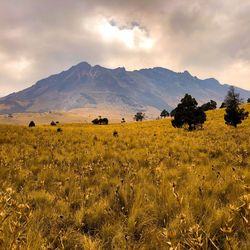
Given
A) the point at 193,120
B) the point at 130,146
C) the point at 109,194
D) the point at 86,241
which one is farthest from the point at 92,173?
the point at 193,120

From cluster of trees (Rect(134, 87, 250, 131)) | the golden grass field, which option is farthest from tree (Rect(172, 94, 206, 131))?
the golden grass field

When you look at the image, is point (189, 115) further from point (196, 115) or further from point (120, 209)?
point (120, 209)

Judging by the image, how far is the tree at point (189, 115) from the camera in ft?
131

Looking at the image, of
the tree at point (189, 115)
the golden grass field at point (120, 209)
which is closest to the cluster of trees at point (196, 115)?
the tree at point (189, 115)

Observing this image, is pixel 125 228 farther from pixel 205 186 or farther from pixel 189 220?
pixel 205 186

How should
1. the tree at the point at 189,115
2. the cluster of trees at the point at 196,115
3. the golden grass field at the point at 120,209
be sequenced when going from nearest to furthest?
the golden grass field at the point at 120,209
the cluster of trees at the point at 196,115
the tree at the point at 189,115

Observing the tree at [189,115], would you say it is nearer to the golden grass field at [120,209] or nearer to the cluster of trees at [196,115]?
the cluster of trees at [196,115]

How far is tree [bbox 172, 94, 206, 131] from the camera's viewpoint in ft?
131

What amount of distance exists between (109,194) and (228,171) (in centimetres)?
337

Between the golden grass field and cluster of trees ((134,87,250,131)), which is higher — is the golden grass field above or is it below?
below

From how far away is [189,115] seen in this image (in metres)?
40.4

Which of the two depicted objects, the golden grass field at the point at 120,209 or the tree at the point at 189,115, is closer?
the golden grass field at the point at 120,209

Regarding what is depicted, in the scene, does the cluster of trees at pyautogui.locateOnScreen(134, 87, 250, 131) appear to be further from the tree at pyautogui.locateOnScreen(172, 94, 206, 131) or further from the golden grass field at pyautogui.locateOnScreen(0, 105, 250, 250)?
the golden grass field at pyautogui.locateOnScreen(0, 105, 250, 250)

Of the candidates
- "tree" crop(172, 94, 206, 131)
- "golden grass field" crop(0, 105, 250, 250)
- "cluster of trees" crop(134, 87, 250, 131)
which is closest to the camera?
"golden grass field" crop(0, 105, 250, 250)
